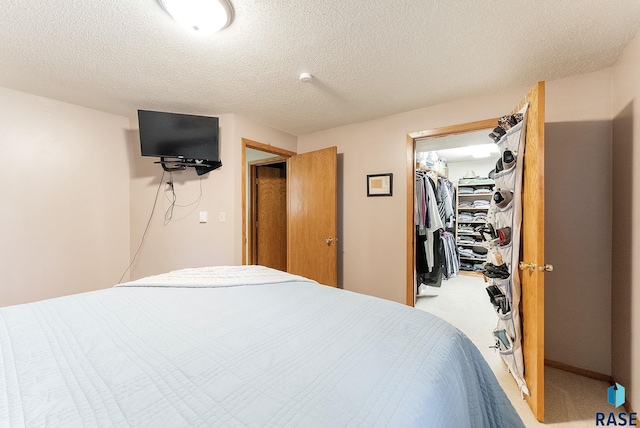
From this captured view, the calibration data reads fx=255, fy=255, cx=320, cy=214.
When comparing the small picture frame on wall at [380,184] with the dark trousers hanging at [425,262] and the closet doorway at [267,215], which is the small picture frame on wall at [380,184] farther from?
the closet doorway at [267,215]

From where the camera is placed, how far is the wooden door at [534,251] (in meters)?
1.45

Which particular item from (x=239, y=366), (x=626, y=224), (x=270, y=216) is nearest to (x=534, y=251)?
(x=626, y=224)

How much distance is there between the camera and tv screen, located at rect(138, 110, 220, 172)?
244cm

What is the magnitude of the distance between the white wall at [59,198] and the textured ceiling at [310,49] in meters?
0.28

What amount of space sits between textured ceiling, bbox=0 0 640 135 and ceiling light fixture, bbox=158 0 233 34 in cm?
7

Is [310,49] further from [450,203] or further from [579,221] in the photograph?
[450,203]

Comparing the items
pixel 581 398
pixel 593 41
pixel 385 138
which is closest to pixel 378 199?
pixel 385 138

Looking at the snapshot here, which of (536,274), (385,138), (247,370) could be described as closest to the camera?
(247,370)

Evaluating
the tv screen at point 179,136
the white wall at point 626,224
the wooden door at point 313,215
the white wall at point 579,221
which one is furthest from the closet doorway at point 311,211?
the white wall at point 626,224

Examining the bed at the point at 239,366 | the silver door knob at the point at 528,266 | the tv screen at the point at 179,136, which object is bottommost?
the bed at the point at 239,366

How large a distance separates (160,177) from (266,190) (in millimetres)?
1672

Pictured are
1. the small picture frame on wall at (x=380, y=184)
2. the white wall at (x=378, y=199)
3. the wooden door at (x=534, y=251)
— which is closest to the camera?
the wooden door at (x=534, y=251)

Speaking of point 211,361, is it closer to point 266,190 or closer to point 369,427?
point 369,427

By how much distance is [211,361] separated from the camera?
750 millimetres
